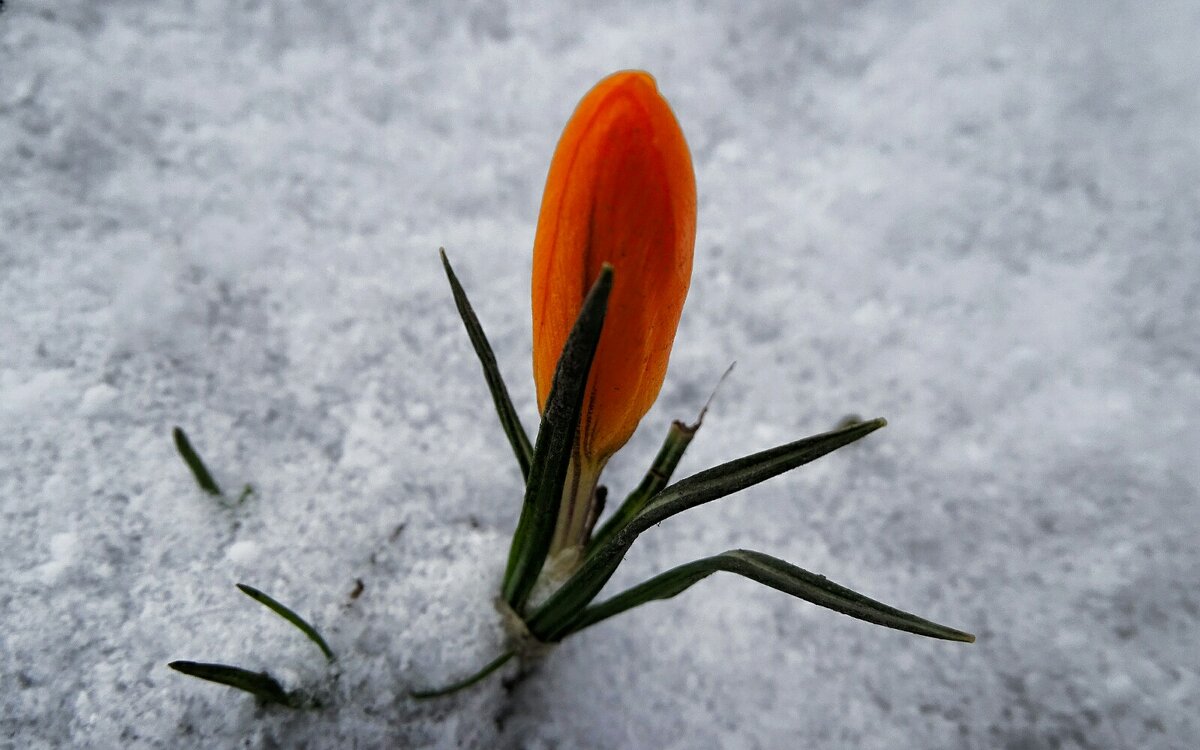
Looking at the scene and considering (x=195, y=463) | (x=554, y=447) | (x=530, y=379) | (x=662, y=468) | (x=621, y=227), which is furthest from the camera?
(x=530, y=379)

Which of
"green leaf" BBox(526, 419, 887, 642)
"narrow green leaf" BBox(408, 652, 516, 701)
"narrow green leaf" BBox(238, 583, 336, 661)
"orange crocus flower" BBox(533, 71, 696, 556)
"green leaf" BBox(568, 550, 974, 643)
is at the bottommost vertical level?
"narrow green leaf" BBox(408, 652, 516, 701)

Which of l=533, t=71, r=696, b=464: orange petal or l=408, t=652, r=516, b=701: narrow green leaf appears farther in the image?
l=408, t=652, r=516, b=701: narrow green leaf

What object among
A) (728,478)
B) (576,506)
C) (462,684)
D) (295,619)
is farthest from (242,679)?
(728,478)

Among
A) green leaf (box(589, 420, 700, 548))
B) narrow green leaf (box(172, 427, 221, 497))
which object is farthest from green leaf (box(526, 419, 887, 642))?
narrow green leaf (box(172, 427, 221, 497))

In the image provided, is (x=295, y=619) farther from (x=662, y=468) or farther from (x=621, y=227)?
(x=621, y=227)

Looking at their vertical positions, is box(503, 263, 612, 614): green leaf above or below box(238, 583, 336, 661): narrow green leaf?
above

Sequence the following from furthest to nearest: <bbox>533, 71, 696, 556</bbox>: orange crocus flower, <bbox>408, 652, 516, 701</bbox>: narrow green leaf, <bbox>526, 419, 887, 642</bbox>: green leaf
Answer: <bbox>408, 652, 516, 701</bbox>: narrow green leaf
<bbox>526, 419, 887, 642</bbox>: green leaf
<bbox>533, 71, 696, 556</bbox>: orange crocus flower

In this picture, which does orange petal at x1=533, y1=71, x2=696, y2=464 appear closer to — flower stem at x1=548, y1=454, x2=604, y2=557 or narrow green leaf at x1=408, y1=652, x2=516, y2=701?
flower stem at x1=548, y1=454, x2=604, y2=557
